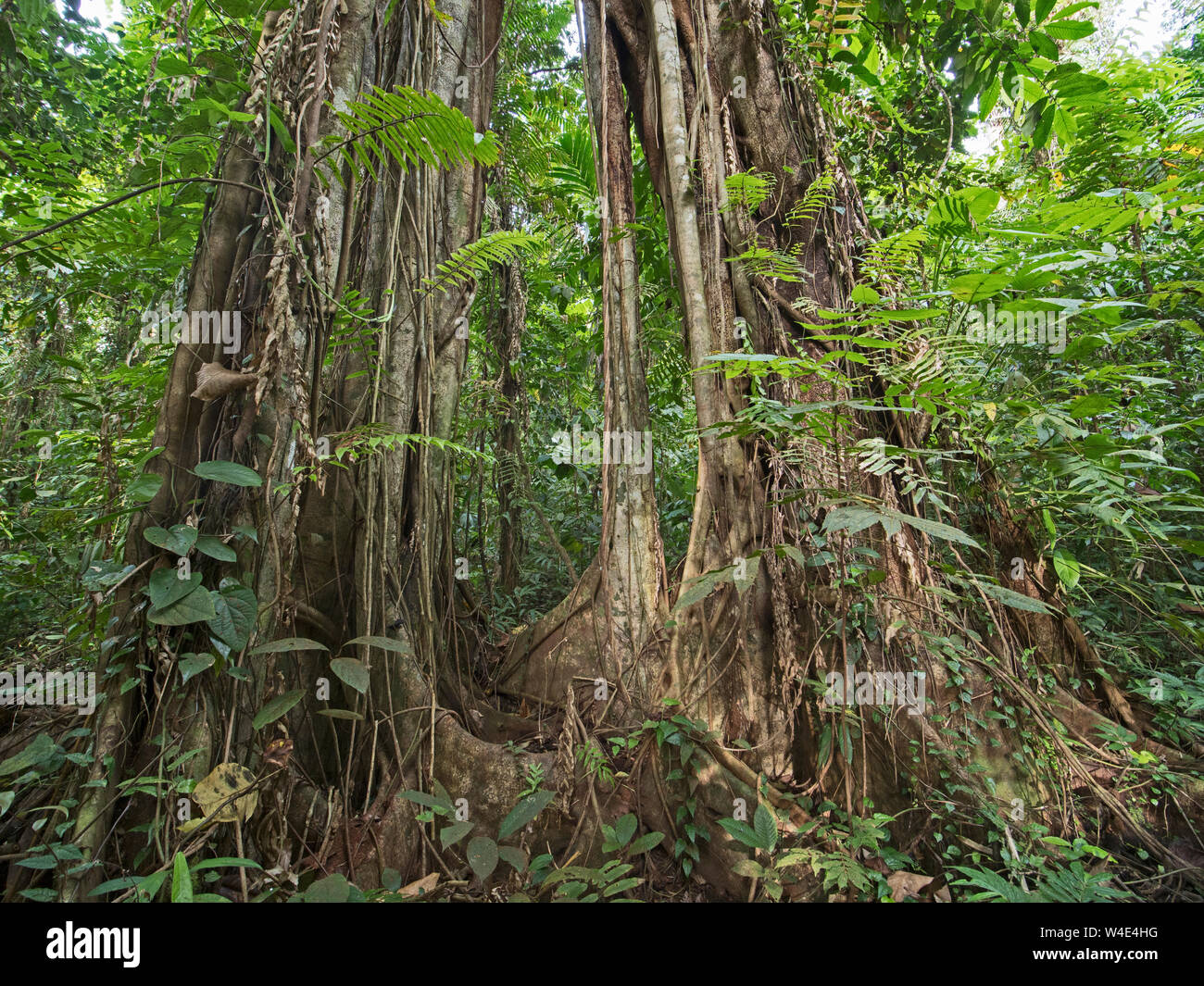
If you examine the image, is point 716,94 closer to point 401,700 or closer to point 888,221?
point 888,221

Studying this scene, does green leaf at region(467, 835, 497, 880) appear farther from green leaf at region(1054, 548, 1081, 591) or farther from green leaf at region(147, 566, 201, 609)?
green leaf at region(1054, 548, 1081, 591)

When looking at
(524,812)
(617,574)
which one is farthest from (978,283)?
(524,812)

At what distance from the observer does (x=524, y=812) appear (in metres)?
1.64

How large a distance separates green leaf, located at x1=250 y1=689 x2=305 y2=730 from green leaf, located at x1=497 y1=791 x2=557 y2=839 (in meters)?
0.63

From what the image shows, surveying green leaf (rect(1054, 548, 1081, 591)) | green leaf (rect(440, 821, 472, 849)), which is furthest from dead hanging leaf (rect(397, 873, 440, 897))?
green leaf (rect(1054, 548, 1081, 591))

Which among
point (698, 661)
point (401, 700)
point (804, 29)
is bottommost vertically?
point (401, 700)

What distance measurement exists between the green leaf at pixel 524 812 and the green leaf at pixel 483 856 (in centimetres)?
4

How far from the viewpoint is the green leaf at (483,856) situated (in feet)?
4.96

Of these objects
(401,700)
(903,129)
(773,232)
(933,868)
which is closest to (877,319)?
(773,232)

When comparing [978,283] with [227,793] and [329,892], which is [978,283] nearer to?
[329,892]

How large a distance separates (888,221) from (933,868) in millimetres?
2807

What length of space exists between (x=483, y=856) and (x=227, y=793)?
25.3 inches

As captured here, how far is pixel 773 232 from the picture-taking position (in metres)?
2.37

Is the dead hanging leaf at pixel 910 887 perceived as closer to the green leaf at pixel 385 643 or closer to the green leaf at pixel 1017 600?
the green leaf at pixel 1017 600
